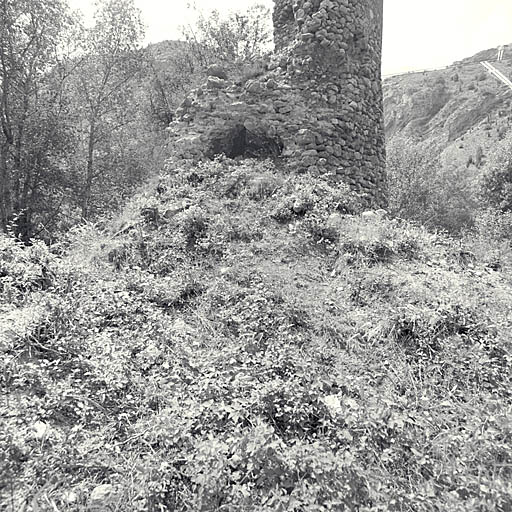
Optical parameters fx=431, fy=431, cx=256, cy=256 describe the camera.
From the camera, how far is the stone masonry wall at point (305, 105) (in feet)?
27.0

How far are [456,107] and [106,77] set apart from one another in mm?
57997

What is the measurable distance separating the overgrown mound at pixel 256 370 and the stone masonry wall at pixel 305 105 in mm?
2458

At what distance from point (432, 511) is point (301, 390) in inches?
44.6

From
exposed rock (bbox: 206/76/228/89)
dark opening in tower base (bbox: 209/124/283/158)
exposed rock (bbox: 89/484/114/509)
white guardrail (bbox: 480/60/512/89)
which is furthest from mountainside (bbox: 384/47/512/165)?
exposed rock (bbox: 89/484/114/509)

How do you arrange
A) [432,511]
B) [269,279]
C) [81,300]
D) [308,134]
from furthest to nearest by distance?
[308,134]
[269,279]
[81,300]
[432,511]

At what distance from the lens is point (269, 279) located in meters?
4.90

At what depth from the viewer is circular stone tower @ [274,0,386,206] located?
8523 mm

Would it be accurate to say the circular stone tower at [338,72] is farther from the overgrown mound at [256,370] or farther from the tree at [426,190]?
the tree at [426,190]

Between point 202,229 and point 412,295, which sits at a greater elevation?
point 202,229

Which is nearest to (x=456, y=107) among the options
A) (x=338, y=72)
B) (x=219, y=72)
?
(x=338, y=72)

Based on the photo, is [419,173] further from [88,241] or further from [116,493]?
[116,493]

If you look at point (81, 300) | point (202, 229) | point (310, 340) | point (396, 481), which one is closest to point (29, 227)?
point (202, 229)

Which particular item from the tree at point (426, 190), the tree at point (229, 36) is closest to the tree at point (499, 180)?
the tree at point (426, 190)

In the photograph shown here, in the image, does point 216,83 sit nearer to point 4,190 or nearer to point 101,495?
point 4,190
